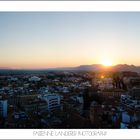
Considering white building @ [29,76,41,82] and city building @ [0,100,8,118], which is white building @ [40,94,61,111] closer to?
white building @ [29,76,41,82]

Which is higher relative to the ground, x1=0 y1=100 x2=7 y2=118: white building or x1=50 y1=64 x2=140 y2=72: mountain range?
x1=50 y1=64 x2=140 y2=72: mountain range

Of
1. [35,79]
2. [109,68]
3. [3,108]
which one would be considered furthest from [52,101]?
[109,68]

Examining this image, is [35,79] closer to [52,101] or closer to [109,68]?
[52,101]

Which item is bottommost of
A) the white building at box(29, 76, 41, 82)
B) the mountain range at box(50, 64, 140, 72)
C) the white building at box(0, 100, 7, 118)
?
the white building at box(0, 100, 7, 118)

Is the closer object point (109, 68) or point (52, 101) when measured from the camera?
point (52, 101)

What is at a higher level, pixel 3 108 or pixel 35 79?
pixel 35 79

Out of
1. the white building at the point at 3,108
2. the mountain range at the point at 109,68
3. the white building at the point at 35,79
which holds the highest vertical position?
the mountain range at the point at 109,68

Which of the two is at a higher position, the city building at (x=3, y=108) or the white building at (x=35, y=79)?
the white building at (x=35, y=79)

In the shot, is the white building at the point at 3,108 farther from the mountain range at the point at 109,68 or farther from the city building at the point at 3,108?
the mountain range at the point at 109,68
